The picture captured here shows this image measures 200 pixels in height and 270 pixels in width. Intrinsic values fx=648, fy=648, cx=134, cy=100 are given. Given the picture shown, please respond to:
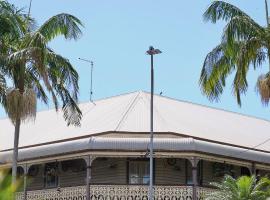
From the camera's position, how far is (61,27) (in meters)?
23.7

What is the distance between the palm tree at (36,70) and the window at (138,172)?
247 inches

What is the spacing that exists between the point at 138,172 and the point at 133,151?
2726mm

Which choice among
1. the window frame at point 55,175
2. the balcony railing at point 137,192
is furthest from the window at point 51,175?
the balcony railing at point 137,192

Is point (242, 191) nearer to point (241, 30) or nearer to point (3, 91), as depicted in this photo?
point (241, 30)

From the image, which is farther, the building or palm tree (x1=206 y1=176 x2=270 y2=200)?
the building

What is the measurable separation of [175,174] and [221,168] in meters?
2.81

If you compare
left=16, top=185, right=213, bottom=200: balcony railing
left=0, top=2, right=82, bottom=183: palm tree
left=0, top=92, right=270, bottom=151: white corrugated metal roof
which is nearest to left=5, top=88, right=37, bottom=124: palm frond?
left=0, top=2, right=82, bottom=183: palm tree

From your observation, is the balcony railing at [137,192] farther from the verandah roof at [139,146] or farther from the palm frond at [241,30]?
the palm frond at [241,30]

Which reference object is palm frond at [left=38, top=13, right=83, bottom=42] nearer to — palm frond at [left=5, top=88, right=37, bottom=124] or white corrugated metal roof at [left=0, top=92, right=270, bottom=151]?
palm frond at [left=5, top=88, right=37, bottom=124]

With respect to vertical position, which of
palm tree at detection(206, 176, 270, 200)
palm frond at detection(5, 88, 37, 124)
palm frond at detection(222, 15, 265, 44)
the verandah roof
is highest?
palm frond at detection(222, 15, 265, 44)

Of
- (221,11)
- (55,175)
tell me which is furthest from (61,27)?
(55,175)

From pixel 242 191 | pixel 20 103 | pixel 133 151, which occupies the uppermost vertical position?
pixel 20 103

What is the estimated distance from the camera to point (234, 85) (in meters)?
23.4

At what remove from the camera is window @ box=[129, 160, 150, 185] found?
29766 millimetres
